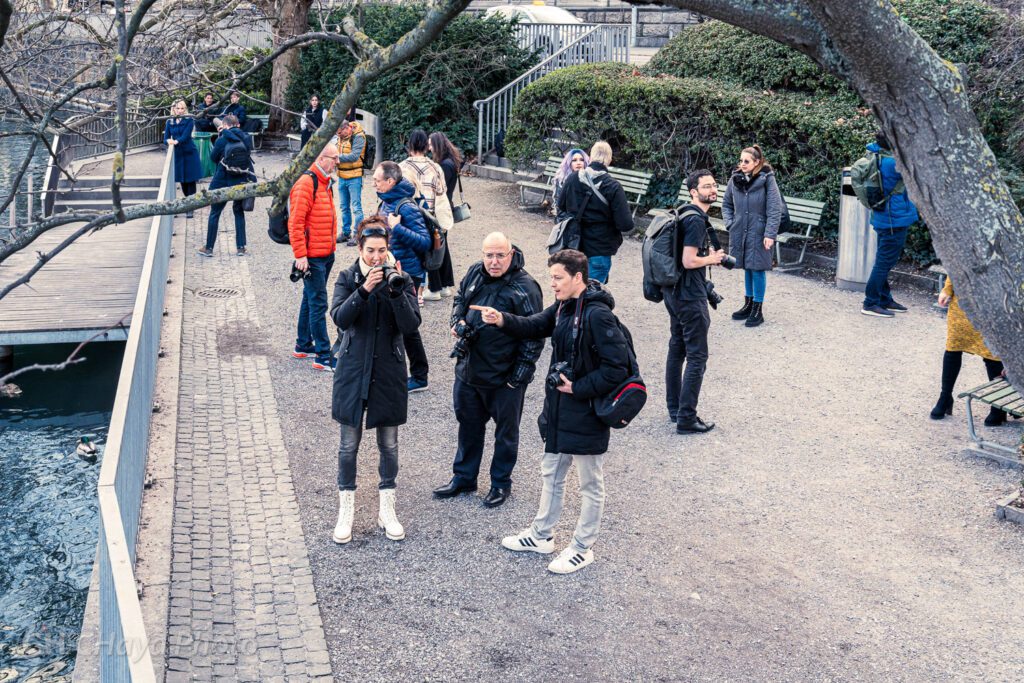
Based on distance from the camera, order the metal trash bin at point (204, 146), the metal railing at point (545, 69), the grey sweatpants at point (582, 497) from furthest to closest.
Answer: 1. the metal railing at point (545, 69)
2. the metal trash bin at point (204, 146)
3. the grey sweatpants at point (582, 497)

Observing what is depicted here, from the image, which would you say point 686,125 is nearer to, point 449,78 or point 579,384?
point 449,78

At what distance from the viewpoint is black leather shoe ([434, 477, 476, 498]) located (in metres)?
7.67

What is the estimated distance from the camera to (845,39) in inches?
145

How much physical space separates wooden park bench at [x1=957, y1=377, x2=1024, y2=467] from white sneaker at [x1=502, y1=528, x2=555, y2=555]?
351cm

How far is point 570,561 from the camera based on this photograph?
21.8 feet

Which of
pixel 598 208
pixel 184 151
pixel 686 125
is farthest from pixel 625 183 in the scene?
pixel 184 151

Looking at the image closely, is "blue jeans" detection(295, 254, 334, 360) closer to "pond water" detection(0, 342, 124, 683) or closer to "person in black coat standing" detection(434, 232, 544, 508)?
"pond water" detection(0, 342, 124, 683)

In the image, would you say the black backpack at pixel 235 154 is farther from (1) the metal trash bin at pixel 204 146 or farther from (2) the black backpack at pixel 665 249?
(2) the black backpack at pixel 665 249

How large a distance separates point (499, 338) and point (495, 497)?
1179 mm

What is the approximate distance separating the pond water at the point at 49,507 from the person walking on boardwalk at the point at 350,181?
11.4ft

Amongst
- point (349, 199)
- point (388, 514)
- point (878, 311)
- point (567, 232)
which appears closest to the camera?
point (388, 514)

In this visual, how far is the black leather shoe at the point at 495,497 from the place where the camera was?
296 inches

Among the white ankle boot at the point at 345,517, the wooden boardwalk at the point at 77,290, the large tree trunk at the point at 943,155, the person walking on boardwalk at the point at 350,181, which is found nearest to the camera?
the large tree trunk at the point at 943,155

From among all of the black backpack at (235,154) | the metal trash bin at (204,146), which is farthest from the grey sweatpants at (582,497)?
the metal trash bin at (204,146)
